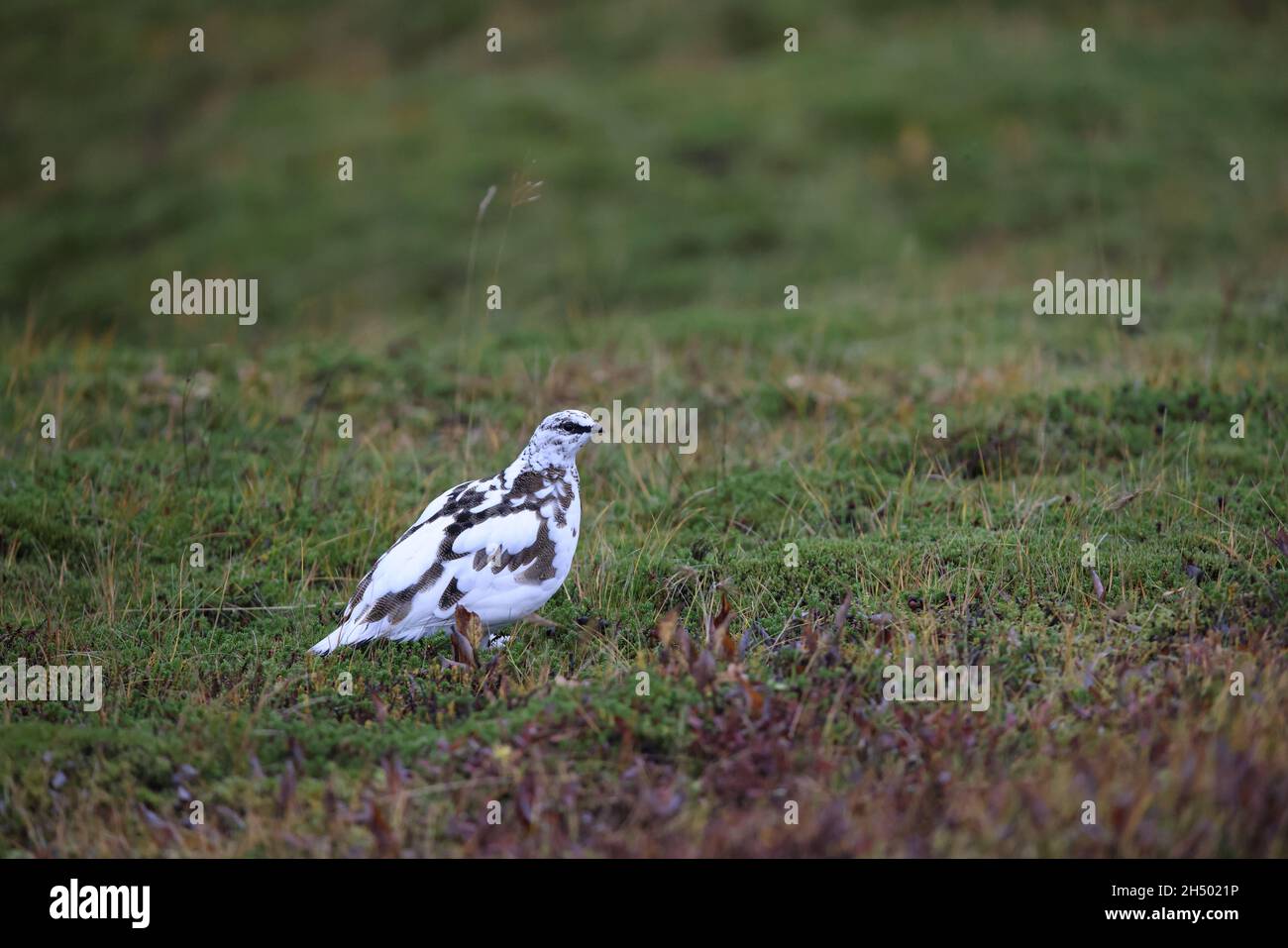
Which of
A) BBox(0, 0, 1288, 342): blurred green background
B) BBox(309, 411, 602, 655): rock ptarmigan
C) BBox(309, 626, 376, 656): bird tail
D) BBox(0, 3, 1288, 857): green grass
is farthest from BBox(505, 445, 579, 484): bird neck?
BBox(0, 0, 1288, 342): blurred green background

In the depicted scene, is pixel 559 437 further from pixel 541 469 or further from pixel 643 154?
pixel 643 154

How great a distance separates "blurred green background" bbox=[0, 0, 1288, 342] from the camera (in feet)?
44.1

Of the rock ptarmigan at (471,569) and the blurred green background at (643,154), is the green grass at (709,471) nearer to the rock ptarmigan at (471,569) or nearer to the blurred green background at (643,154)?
the blurred green background at (643,154)

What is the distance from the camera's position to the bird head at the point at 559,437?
226 inches

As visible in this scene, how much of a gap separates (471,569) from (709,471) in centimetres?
220

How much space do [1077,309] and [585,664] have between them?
6.23 meters

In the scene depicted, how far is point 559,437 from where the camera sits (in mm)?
5746

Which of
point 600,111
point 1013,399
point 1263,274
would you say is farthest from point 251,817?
point 600,111

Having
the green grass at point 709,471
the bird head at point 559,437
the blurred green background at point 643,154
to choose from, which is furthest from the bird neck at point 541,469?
the blurred green background at point 643,154

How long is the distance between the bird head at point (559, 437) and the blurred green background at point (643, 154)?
18.5ft

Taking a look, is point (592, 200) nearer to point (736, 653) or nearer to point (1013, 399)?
point (1013, 399)

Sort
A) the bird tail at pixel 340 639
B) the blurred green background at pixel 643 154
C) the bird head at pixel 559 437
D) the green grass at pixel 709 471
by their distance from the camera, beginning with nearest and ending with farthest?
the green grass at pixel 709 471 < the bird tail at pixel 340 639 < the bird head at pixel 559 437 < the blurred green background at pixel 643 154

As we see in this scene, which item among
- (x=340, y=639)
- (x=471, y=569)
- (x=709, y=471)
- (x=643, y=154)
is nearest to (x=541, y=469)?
(x=471, y=569)

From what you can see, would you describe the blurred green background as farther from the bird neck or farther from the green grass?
the bird neck
